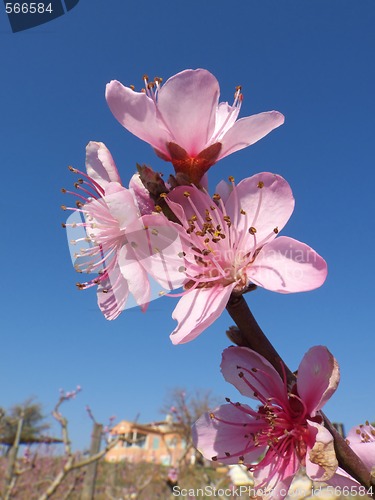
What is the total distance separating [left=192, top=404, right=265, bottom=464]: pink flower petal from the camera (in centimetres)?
95

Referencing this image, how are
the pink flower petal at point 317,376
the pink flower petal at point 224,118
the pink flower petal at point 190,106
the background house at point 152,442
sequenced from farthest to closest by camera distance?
the background house at point 152,442 → the pink flower petal at point 224,118 → the pink flower petal at point 190,106 → the pink flower petal at point 317,376

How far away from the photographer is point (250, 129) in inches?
36.8

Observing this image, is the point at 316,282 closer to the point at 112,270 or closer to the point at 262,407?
the point at 262,407

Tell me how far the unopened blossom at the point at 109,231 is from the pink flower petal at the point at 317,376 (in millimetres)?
351

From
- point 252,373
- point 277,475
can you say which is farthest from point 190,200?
point 277,475

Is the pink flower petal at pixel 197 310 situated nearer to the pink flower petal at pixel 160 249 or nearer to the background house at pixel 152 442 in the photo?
the pink flower petal at pixel 160 249

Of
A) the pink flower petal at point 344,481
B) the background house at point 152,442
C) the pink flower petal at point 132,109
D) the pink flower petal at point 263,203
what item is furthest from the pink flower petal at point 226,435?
the background house at point 152,442

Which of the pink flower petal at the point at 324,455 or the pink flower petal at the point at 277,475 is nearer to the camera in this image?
the pink flower petal at the point at 324,455

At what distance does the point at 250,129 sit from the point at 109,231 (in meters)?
0.42

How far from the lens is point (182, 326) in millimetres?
831

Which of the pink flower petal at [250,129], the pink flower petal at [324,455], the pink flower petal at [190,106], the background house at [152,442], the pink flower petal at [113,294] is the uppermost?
the pink flower petal at [190,106]

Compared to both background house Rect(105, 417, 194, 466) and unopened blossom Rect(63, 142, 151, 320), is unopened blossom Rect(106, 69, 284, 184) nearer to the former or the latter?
unopened blossom Rect(63, 142, 151, 320)

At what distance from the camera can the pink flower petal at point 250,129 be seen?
3.01 feet

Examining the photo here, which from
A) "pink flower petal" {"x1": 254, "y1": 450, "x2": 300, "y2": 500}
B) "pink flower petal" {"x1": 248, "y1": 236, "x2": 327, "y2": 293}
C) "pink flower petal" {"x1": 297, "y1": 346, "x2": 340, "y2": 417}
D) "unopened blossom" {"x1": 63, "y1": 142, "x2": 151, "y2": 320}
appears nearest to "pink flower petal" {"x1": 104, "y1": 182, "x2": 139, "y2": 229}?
"unopened blossom" {"x1": 63, "y1": 142, "x2": 151, "y2": 320}
